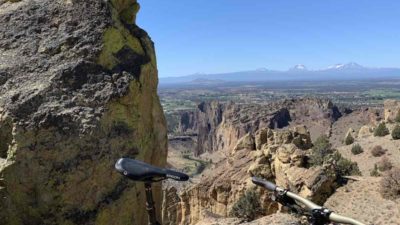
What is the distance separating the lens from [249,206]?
75.0 feet

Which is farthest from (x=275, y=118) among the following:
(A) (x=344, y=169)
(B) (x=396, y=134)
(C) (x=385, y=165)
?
(A) (x=344, y=169)

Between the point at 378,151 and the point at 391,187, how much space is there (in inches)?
683

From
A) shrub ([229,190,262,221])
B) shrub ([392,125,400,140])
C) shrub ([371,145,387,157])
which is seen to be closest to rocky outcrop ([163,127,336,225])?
shrub ([229,190,262,221])

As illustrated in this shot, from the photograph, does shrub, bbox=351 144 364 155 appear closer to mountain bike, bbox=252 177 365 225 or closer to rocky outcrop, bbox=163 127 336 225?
rocky outcrop, bbox=163 127 336 225

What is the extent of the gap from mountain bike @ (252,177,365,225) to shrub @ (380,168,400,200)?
676 inches

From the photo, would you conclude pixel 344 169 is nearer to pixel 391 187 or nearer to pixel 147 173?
pixel 391 187

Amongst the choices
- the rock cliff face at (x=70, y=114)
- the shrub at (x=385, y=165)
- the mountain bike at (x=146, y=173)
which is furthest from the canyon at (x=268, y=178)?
the mountain bike at (x=146, y=173)

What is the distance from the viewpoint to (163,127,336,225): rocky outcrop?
21672mm

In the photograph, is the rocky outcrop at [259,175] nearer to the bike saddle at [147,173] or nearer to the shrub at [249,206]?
the shrub at [249,206]

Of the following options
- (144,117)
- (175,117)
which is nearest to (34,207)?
(144,117)

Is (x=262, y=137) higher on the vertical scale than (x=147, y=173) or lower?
lower

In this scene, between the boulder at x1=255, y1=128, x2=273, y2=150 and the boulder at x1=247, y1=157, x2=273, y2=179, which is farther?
the boulder at x1=255, y1=128, x2=273, y2=150

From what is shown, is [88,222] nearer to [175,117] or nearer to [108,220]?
[108,220]

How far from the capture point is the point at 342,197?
2108 centimetres
